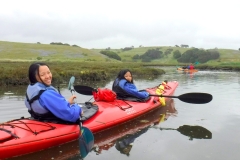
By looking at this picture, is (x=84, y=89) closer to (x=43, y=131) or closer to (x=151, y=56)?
(x=43, y=131)

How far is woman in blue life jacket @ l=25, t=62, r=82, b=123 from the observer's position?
15.1 ft

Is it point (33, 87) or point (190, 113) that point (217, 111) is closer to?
point (190, 113)

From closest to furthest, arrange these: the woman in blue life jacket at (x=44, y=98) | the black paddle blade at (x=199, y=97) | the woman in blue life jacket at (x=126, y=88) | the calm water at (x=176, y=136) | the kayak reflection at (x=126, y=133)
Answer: the woman in blue life jacket at (x=44, y=98) < the calm water at (x=176, y=136) < the kayak reflection at (x=126, y=133) < the black paddle blade at (x=199, y=97) < the woman in blue life jacket at (x=126, y=88)

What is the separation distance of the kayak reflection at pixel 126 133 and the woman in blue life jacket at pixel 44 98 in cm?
104

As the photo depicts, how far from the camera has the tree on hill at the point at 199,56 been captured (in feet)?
225

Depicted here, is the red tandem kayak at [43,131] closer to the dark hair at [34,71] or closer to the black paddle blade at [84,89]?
the dark hair at [34,71]

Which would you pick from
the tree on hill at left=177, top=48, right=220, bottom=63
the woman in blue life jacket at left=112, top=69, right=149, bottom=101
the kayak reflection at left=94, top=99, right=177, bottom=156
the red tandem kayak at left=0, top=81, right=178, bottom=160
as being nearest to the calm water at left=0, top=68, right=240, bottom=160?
the kayak reflection at left=94, top=99, right=177, bottom=156

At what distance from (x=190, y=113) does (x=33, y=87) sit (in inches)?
204

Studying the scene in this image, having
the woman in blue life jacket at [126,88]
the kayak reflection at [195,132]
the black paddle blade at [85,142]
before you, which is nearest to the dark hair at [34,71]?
the black paddle blade at [85,142]

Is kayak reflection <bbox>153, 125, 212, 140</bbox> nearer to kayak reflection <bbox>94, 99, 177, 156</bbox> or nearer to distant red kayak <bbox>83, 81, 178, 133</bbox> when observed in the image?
kayak reflection <bbox>94, 99, 177, 156</bbox>

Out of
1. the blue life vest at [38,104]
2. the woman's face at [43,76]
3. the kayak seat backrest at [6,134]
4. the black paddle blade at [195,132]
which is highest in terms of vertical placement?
the woman's face at [43,76]

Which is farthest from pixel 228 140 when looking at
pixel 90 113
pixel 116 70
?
pixel 116 70

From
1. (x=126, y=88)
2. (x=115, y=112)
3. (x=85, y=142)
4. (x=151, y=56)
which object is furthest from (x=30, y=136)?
(x=151, y=56)

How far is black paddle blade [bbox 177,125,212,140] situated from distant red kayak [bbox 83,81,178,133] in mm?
1207
